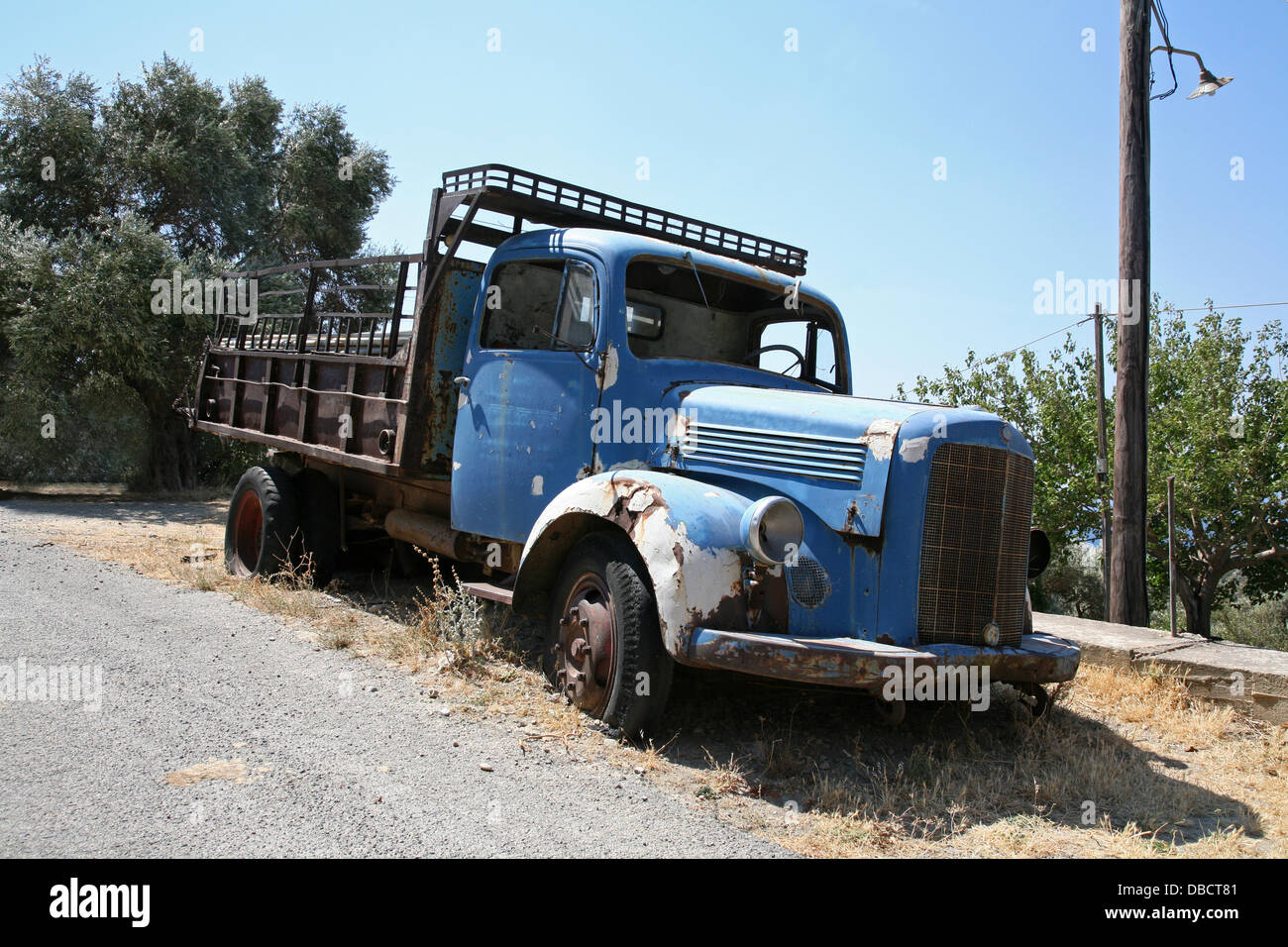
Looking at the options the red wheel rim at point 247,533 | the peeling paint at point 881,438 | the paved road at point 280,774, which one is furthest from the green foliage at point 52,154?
the peeling paint at point 881,438

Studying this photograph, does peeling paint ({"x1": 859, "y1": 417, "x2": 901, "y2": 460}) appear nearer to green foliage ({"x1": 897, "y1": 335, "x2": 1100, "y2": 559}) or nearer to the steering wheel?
the steering wheel

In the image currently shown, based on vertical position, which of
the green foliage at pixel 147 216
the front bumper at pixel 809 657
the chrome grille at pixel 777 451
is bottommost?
the front bumper at pixel 809 657

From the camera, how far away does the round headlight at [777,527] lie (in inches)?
154

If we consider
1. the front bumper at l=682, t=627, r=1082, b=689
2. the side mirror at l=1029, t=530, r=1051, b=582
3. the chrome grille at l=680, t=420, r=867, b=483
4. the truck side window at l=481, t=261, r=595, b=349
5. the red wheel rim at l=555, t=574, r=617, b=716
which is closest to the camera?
the front bumper at l=682, t=627, r=1082, b=689

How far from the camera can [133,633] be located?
5.85 meters

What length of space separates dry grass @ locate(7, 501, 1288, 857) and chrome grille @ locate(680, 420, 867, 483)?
116 cm

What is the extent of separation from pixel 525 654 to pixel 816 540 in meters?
2.32

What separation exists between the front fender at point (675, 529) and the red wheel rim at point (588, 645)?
1.05ft

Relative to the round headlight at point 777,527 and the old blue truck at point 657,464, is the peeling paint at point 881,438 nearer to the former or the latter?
the old blue truck at point 657,464

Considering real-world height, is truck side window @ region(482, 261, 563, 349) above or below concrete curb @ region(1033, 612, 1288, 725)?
above

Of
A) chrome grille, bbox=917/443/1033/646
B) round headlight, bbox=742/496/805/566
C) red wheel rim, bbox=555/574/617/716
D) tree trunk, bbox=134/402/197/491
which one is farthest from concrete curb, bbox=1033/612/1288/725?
tree trunk, bbox=134/402/197/491

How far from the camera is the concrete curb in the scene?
5297mm

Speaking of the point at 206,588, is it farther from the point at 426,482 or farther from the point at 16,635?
the point at 426,482
